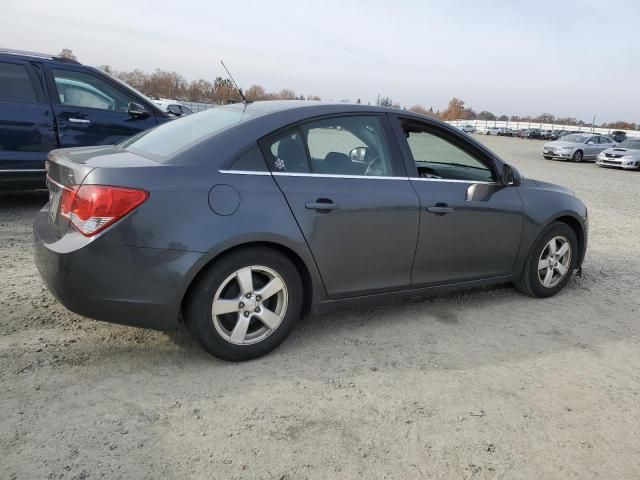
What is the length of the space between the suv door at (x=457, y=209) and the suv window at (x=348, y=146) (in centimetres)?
20

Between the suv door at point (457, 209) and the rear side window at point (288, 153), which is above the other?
the rear side window at point (288, 153)

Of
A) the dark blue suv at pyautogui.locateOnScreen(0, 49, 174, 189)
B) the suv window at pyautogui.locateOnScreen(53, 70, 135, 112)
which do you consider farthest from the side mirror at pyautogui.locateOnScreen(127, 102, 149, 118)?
the suv window at pyautogui.locateOnScreen(53, 70, 135, 112)

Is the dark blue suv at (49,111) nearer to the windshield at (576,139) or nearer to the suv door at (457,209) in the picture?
the suv door at (457,209)

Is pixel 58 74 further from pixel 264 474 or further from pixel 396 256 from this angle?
pixel 264 474

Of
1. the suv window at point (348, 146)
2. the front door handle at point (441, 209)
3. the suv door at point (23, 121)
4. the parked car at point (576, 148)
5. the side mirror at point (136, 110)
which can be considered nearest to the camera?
the suv window at point (348, 146)

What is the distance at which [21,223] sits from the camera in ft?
19.6

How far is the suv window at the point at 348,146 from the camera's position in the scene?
3.39 meters

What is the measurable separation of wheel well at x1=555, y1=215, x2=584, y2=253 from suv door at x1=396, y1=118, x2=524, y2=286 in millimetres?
683

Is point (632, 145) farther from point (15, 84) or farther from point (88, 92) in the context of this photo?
point (15, 84)

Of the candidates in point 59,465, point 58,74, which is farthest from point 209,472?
point 58,74

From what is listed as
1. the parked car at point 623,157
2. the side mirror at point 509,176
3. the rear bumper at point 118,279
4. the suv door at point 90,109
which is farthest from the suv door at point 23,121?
the parked car at point 623,157

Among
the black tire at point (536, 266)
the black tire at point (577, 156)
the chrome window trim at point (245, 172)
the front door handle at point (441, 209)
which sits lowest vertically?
the black tire at point (577, 156)

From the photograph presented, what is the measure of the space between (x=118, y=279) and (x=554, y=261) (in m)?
3.60

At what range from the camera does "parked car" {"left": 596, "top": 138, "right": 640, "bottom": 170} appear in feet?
76.1
